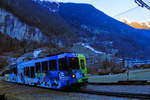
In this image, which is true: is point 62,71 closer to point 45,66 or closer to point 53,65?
point 53,65

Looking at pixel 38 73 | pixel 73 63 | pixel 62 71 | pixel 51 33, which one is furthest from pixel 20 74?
pixel 51 33

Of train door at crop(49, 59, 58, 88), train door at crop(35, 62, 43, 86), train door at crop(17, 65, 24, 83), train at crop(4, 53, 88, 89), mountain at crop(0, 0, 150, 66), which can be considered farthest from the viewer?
mountain at crop(0, 0, 150, 66)

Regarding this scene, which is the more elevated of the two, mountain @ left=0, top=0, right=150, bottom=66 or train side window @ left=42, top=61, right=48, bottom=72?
mountain @ left=0, top=0, right=150, bottom=66

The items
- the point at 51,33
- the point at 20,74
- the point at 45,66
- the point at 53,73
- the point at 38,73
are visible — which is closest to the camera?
the point at 53,73

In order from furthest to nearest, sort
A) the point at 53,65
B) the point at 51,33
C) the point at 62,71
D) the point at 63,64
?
the point at 51,33, the point at 53,65, the point at 63,64, the point at 62,71

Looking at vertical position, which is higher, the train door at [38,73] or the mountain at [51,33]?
the mountain at [51,33]

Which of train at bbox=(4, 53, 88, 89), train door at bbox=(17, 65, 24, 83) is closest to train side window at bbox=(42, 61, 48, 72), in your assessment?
train at bbox=(4, 53, 88, 89)

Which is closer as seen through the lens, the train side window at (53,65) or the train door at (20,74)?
the train side window at (53,65)

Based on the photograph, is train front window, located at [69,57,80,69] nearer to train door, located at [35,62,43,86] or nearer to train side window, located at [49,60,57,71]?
train side window, located at [49,60,57,71]

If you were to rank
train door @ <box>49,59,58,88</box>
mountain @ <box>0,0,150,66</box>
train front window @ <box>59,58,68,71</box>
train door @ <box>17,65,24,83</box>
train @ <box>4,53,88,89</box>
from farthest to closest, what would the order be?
1. mountain @ <box>0,0,150,66</box>
2. train door @ <box>17,65,24,83</box>
3. train door @ <box>49,59,58,88</box>
4. train front window @ <box>59,58,68,71</box>
5. train @ <box>4,53,88,89</box>

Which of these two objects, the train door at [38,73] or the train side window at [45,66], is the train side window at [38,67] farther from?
the train side window at [45,66]

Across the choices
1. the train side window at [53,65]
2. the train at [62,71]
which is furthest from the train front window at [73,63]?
the train side window at [53,65]

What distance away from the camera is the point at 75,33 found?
189625mm

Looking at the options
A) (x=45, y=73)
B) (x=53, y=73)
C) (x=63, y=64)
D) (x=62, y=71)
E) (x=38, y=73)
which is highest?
(x=63, y=64)
